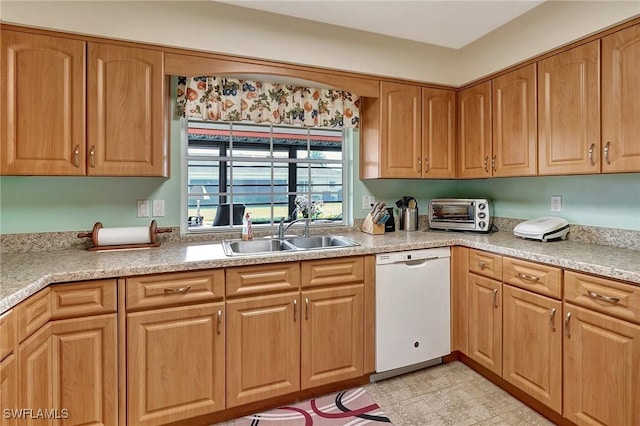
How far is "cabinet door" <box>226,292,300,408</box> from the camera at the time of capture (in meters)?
1.87

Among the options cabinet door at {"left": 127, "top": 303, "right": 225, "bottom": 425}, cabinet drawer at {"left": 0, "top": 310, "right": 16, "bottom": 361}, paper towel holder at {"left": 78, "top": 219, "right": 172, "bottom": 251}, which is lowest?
cabinet door at {"left": 127, "top": 303, "right": 225, "bottom": 425}

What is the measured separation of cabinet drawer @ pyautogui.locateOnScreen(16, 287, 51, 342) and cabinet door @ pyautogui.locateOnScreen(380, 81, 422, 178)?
7.13 feet

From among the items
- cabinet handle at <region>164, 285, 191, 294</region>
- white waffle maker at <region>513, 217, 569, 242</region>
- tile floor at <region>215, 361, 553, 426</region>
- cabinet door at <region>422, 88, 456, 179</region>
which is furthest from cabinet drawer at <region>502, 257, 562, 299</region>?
cabinet handle at <region>164, 285, 191, 294</region>

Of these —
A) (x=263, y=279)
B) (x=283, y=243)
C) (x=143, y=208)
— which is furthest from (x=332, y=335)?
(x=143, y=208)

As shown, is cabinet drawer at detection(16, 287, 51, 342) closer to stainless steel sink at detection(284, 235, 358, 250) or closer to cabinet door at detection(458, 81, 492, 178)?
stainless steel sink at detection(284, 235, 358, 250)

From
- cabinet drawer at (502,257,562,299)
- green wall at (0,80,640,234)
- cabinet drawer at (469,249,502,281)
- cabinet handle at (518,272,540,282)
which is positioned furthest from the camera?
cabinet drawer at (469,249,502,281)

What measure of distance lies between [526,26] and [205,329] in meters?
2.81

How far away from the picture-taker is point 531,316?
194 cm

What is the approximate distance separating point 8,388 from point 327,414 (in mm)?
1487

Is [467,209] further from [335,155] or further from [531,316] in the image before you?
→ [335,155]

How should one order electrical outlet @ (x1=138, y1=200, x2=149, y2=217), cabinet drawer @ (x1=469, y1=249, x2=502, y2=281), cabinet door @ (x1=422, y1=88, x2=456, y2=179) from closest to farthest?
cabinet drawer @ (x1=469, y1=249, x2=502, y2=281) → electrical outlet @ (x1=138, y1=200, x2=149, y2=217) → cabinet door @ (x1=422, y1=88, x2=456, y2=179)

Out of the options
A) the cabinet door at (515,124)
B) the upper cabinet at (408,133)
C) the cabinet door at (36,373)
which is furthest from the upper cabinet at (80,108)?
the cabinet door at (515,124)

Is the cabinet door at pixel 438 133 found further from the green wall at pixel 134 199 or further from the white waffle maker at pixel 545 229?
the white waffle maker at pixel 545 229

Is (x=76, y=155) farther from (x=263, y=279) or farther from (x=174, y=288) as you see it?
(x=263, y=279)
